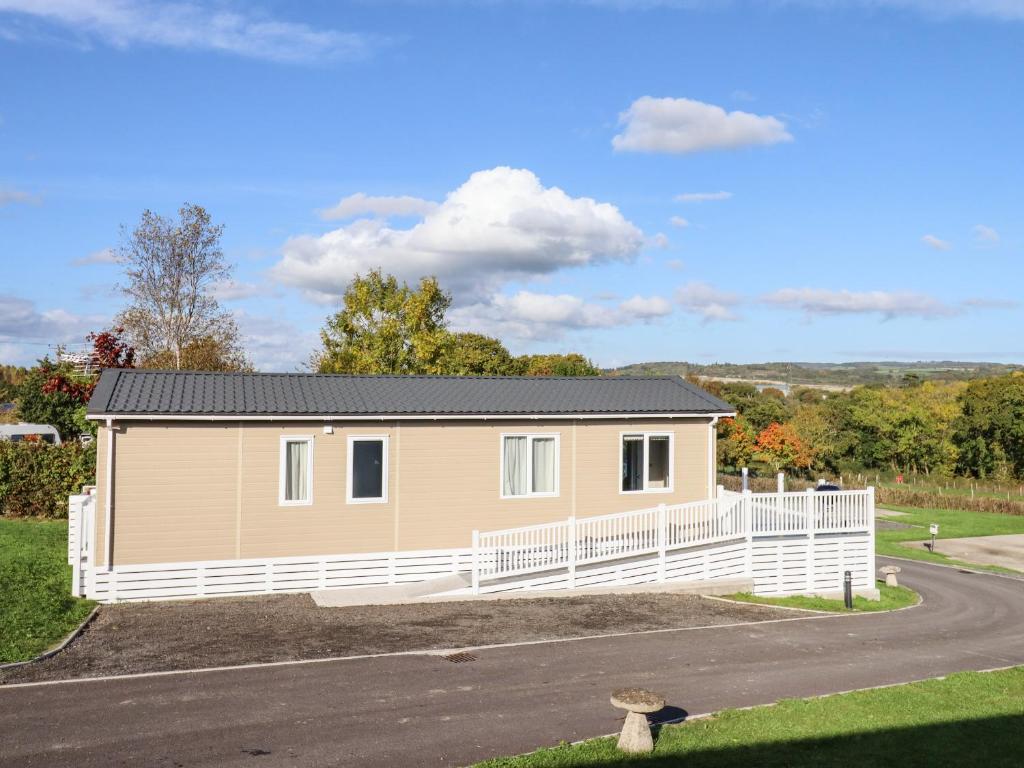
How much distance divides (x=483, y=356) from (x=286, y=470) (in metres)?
47.1

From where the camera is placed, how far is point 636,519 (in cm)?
2000

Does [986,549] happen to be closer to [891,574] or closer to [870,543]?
[891,574]

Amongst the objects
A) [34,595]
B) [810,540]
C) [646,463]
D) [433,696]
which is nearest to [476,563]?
[646,463]

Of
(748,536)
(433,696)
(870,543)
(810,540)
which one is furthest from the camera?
(870,543)

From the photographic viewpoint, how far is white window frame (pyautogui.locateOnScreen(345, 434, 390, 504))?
61.8 ft

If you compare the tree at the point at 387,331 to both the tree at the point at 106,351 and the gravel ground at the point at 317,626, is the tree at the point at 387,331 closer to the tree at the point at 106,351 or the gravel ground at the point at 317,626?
the tree at the point at 106,351

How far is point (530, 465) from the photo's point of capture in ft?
66.7

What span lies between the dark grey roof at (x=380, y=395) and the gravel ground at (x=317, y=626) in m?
3.92

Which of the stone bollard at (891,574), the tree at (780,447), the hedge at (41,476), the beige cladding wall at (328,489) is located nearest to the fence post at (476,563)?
the beige cladding wall at (328,489)

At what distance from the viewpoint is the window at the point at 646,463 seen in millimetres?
21453

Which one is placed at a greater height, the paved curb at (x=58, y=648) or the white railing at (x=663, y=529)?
the white railing at (x=663, y=529)

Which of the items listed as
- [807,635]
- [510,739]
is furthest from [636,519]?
[510,739]

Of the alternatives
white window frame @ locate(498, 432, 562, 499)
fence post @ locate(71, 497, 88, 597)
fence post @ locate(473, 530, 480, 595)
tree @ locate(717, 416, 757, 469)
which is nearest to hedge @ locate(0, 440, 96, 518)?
fence post @ locate(71, 497, 88, 597)

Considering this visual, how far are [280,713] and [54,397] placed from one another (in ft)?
184
